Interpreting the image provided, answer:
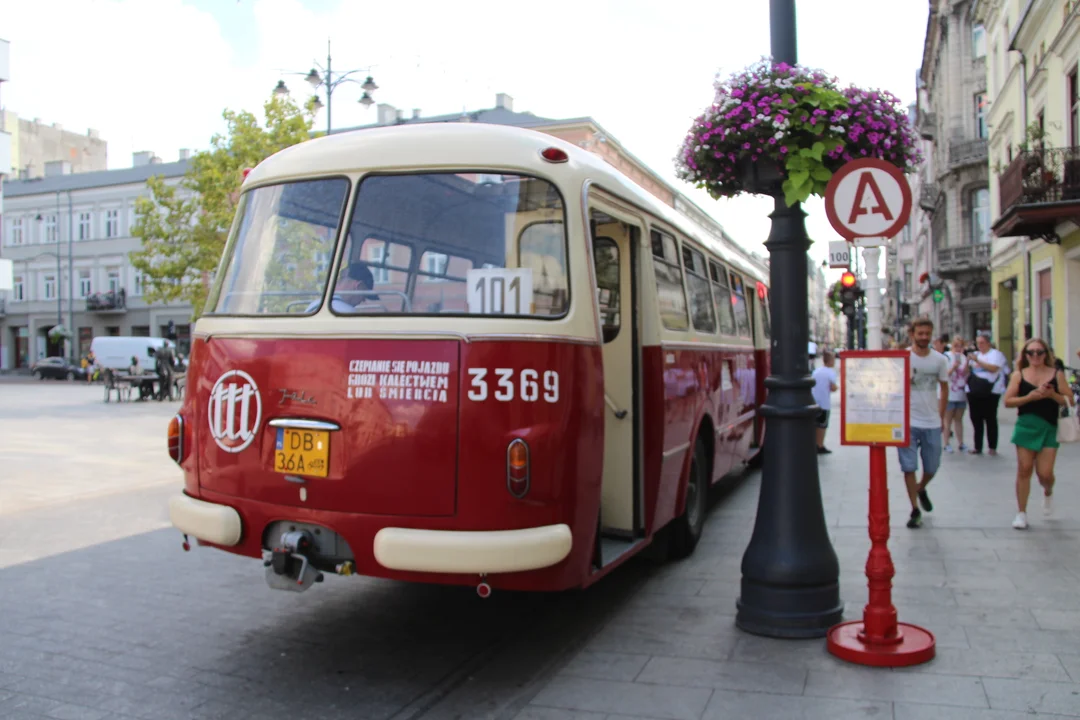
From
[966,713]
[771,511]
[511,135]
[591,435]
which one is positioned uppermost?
[511,135]

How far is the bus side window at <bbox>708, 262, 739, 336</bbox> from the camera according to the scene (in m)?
9.07

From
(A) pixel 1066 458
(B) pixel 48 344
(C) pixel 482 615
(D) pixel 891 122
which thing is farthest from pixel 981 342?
(B) pixel 48 344

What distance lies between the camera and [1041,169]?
1928cm

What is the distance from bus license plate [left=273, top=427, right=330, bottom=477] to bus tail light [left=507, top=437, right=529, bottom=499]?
0.94 meters

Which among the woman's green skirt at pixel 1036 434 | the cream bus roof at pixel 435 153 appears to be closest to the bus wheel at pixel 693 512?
the woman's green skirt at pixel 1036 434

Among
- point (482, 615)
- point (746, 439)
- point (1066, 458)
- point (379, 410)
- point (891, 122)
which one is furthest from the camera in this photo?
point (1066, 458)

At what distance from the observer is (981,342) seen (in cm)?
1449

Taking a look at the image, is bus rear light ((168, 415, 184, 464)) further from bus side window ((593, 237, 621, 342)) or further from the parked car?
the parked car

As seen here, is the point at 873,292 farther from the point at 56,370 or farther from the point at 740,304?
the point at 56,370

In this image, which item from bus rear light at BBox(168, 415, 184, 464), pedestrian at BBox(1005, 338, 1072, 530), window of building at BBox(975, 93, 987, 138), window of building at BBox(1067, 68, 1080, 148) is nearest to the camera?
bus rear light at BBox(168, 415, 184, 464)

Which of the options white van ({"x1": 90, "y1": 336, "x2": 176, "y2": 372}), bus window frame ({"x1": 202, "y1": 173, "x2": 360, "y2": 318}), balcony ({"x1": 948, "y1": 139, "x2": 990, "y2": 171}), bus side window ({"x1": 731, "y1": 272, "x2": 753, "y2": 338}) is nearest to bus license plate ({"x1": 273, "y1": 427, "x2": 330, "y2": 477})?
bus window frame ({"x1": 202, "y1": 173, "x2": 360, "y2": 318})

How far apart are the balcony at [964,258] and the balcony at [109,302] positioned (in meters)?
48.0

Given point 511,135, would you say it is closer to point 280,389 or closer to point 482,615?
point 280,389

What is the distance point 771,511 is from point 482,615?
1971 mm
